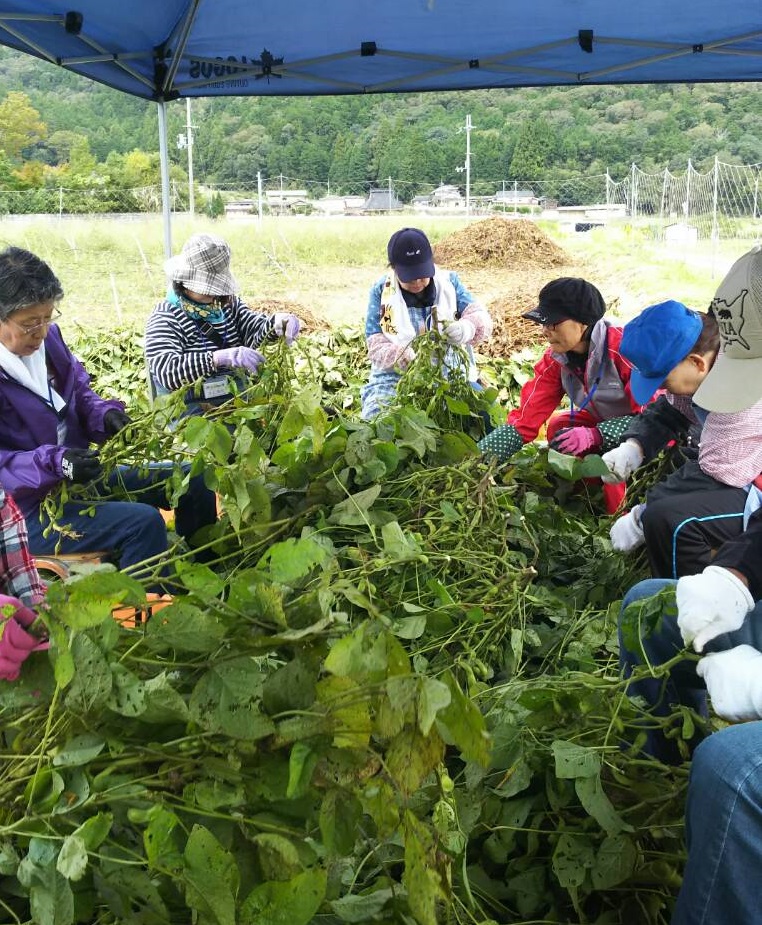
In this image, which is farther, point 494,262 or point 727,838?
point 494,262

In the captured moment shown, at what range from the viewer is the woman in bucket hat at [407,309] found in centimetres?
323

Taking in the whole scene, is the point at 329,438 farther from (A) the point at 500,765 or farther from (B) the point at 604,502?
(B) the point at 604,502

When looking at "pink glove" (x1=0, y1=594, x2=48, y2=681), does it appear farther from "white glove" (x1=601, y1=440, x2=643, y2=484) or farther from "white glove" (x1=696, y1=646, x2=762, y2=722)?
"white glove" (x1=601, y1=440, x2=643, y2=484)

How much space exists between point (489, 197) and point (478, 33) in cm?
995

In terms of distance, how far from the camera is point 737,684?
1157mm

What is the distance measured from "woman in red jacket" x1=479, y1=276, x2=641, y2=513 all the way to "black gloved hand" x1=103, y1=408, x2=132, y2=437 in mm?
950

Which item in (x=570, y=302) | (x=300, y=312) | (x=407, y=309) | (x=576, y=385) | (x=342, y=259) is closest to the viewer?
(x=570, y=302)

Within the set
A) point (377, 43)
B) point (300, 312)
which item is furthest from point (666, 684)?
point (300, 312)

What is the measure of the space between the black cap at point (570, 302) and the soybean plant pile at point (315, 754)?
3.39ft

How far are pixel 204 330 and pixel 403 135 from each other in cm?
1100

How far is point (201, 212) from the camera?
1178 centimetres

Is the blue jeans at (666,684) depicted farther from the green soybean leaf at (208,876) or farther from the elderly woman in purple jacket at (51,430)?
the elderly woman in purple jacket at (51,430)

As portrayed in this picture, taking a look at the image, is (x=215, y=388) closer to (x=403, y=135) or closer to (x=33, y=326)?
(x=33, y=326)

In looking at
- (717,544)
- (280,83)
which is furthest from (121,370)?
(717,544)
